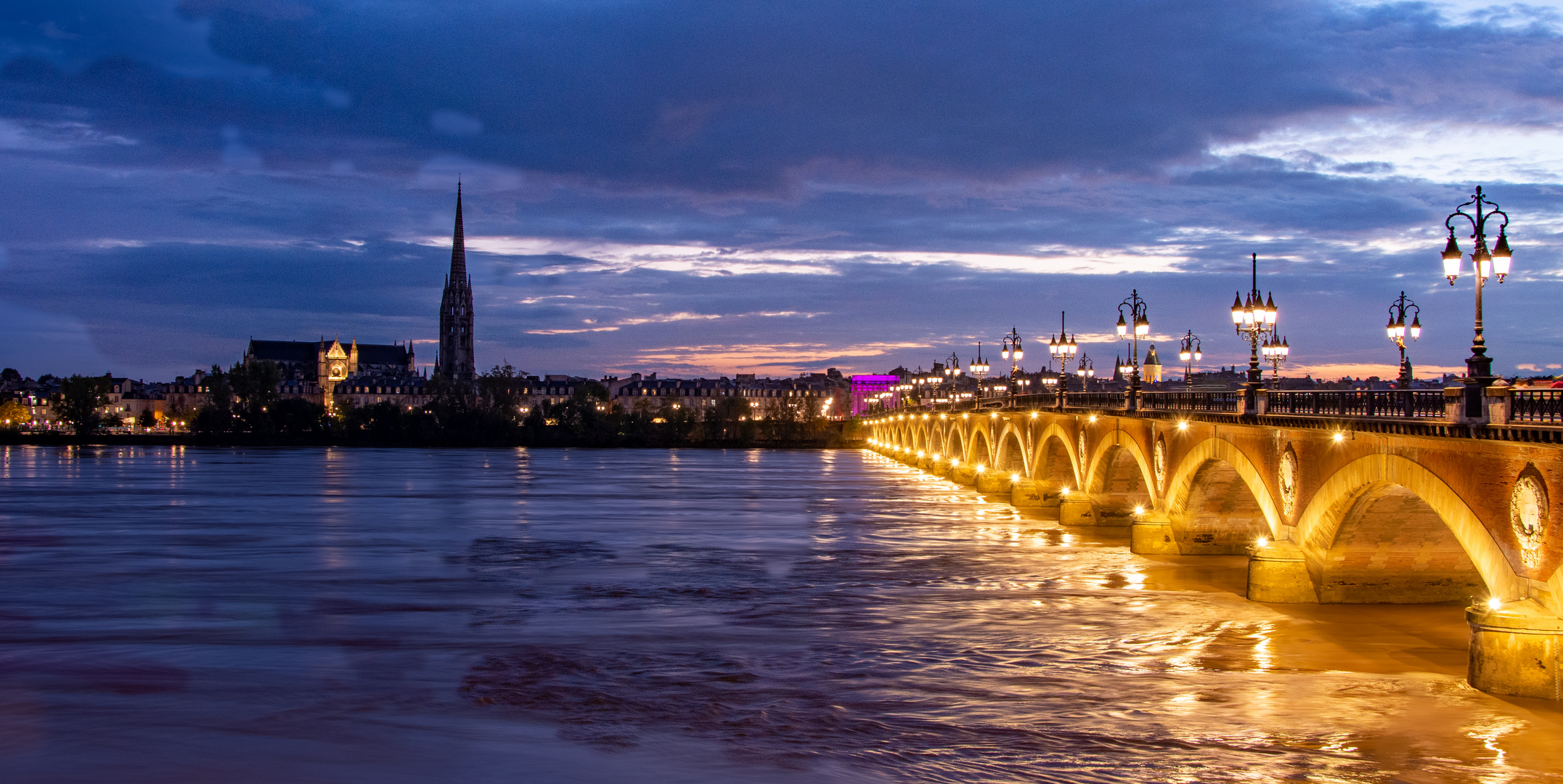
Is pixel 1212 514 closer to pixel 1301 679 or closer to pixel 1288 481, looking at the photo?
pixel 1288 481

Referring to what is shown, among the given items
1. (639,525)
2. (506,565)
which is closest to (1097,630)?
(506,565)

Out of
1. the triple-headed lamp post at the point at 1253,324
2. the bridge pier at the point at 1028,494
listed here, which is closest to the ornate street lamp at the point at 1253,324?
the triple-headed lamp post at the point at 1253,324

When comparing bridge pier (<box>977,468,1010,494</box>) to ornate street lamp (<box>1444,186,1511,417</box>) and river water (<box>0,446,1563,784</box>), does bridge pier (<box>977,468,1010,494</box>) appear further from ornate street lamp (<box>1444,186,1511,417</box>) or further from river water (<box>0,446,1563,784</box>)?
ornate street lamp (<box>1444,186,1511,417</box>)

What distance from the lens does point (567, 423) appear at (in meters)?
161

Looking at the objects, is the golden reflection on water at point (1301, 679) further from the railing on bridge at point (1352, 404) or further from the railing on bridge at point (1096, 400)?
the railing on bridge at point (1096, 400)

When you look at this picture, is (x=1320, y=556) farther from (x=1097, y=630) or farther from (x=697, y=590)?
(x=697, y=590)

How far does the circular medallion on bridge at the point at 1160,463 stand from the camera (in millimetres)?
35656

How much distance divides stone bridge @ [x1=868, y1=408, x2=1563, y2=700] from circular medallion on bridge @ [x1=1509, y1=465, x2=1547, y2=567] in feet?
0.06

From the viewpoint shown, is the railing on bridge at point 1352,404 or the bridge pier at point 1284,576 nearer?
the railing on bridge at point 1352,404

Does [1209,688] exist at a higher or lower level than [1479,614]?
lower

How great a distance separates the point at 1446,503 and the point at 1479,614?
247cm

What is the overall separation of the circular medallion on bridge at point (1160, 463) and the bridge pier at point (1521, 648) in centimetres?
1830

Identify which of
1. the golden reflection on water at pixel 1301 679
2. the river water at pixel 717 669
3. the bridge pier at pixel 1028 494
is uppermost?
the bridge pier at pixel 1028 494

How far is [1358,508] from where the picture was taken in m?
23.5
